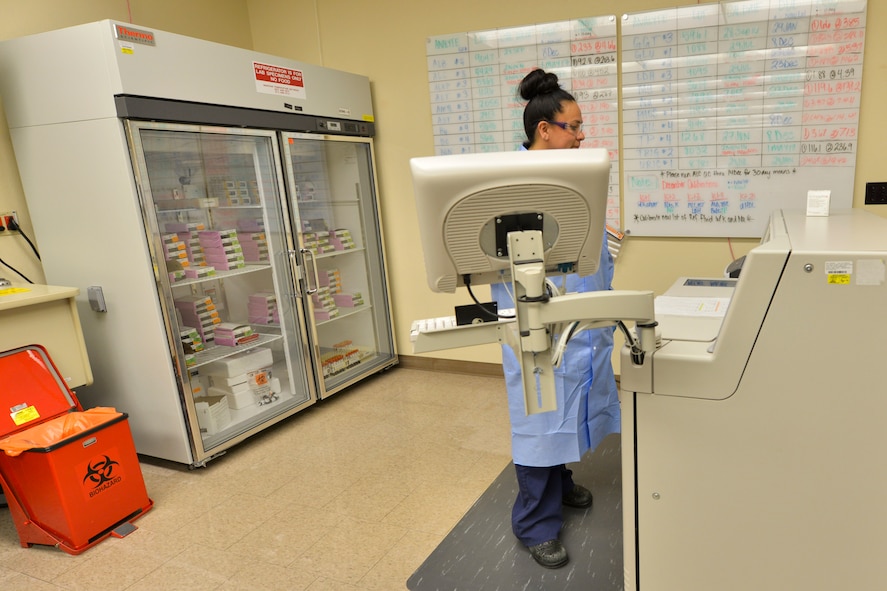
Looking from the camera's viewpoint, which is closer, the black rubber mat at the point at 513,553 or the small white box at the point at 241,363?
the black rubber mat at the point at 513,553

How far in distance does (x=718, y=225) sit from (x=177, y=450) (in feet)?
9.82

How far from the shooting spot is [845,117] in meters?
2.71

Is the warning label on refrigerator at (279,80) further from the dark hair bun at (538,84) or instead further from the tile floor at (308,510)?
the tile floor at (308,510)

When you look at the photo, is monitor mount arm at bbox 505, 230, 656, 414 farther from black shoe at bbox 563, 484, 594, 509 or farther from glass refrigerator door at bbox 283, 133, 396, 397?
glass refrigerator door at bbox 283, 133, 396, 397

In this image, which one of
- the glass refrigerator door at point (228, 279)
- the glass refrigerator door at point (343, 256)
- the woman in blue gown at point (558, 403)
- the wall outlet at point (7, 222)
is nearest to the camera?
the woman in blue gown at point (558, 403)

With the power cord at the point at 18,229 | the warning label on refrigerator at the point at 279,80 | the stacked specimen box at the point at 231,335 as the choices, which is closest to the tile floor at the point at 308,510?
the stacked specimen box at the point at 231,335

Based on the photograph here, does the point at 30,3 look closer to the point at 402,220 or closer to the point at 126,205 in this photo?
the point at 126,205

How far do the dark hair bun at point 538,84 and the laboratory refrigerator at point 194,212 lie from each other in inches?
64.0

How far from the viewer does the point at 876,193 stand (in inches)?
108

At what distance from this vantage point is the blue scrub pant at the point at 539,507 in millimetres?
1900

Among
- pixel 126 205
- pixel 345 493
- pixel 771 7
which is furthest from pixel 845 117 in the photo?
pixel 126 205

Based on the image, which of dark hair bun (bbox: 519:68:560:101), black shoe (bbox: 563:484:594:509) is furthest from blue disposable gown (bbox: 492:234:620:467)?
dark hair bun (bbox: 519:68:560:101)

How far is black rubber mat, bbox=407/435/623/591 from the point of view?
1.84 meters

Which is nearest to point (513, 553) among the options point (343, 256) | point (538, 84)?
point (538, 84)
